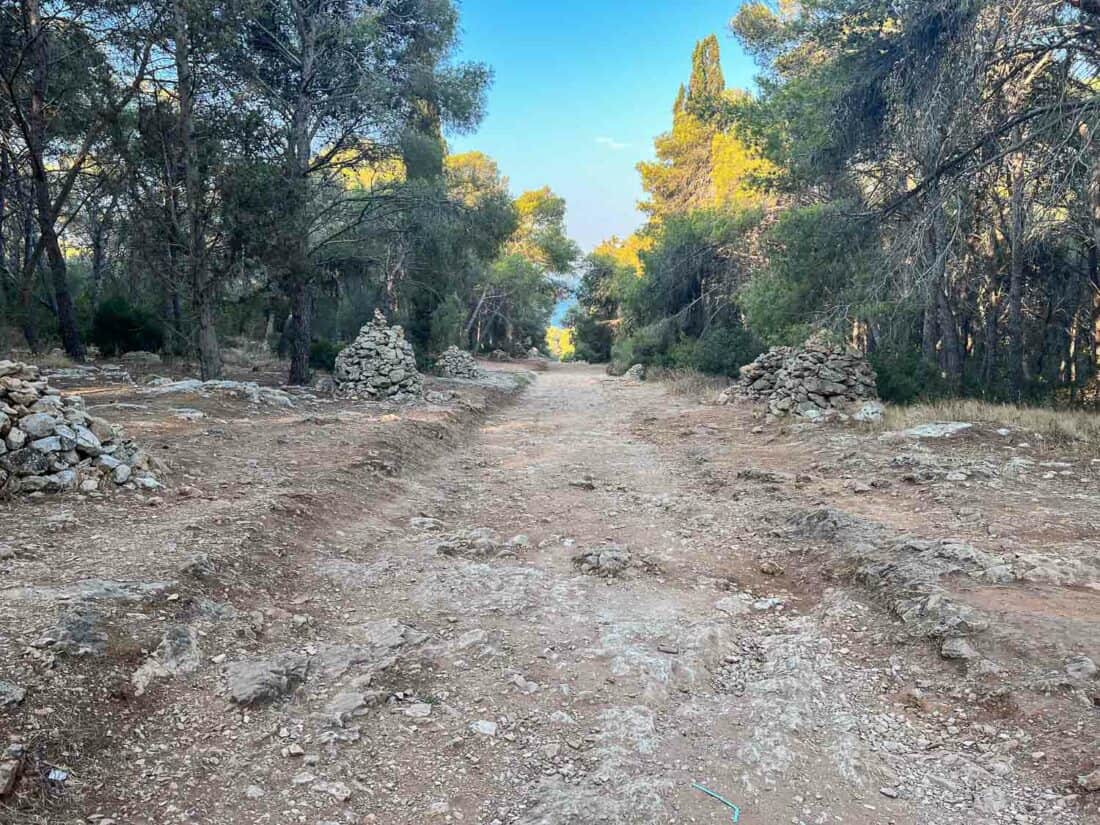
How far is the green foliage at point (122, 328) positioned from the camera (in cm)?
1573

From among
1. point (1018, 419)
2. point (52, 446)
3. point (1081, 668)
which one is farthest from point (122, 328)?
point (1081, 668)

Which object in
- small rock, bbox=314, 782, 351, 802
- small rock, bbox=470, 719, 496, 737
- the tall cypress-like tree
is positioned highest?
the tall cypress-like tree

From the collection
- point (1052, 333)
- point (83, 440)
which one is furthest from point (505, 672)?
point (1052, 333)

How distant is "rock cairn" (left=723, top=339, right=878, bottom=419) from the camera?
10727 mm

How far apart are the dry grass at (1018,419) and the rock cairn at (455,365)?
13414 millimetres

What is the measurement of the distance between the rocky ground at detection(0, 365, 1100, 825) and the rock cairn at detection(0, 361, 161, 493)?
8.7 inches

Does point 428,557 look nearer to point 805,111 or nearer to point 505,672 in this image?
point 505,672

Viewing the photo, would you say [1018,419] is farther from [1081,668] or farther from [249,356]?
[249,356]

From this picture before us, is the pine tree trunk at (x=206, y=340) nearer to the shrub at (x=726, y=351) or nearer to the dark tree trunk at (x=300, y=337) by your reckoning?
the dark tree trunk at (x=300, y=337)

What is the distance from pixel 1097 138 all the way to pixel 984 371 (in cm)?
697

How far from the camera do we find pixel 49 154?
1590 cm

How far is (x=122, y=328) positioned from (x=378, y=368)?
769cm

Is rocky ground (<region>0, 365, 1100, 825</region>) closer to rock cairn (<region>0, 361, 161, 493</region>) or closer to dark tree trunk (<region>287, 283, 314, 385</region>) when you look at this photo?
rock cairn (<region>0, 361, 161, 493</region>)

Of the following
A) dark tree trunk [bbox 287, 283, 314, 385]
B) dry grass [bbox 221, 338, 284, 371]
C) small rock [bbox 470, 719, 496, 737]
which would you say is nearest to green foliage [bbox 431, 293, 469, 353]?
dry grass [bbox 221, 338, 284, 371]
